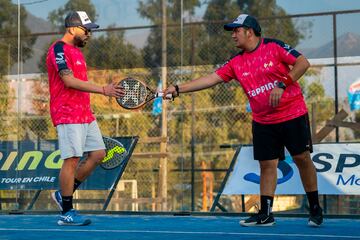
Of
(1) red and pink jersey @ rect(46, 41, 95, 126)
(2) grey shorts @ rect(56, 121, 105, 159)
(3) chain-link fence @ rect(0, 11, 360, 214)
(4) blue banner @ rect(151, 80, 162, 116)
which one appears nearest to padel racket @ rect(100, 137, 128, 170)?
(3) chain-link fence @ rect(0, 11, 360, 214)

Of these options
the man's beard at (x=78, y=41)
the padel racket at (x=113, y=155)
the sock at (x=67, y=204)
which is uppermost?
the man's beard at (x=78, y=41)

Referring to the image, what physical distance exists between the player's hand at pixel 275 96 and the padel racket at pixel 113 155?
367 centimetres

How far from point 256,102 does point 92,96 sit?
5866 mm

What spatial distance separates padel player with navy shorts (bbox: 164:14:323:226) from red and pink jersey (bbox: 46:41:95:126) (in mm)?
840

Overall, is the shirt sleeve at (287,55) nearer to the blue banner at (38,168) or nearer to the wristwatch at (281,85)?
the wristwatch at (281,85)

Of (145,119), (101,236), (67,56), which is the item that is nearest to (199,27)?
(145,119)

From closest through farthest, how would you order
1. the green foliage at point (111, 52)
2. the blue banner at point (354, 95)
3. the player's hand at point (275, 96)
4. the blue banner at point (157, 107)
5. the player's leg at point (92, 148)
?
the player's hand at point (275, 96) < the player's leg at point (92, 148) < the blue banner at point (354, 95) < the blue banner at point (157, 107) < the green foliage at point (111, 52)

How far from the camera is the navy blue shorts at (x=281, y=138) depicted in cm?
667

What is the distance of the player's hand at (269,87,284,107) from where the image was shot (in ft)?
20.8

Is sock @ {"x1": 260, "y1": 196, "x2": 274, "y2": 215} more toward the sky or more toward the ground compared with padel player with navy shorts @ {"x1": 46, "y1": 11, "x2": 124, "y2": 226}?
more toward the ground

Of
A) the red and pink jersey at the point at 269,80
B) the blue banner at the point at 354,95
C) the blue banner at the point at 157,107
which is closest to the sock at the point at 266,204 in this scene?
the red and pink jersey at the point at 269,80

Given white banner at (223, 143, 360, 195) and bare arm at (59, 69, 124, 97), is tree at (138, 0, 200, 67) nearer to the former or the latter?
white banner at (223, 143, 360, 195)

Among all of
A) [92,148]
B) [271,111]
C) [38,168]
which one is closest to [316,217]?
[271,111]

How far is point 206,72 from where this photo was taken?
40.0 feet
